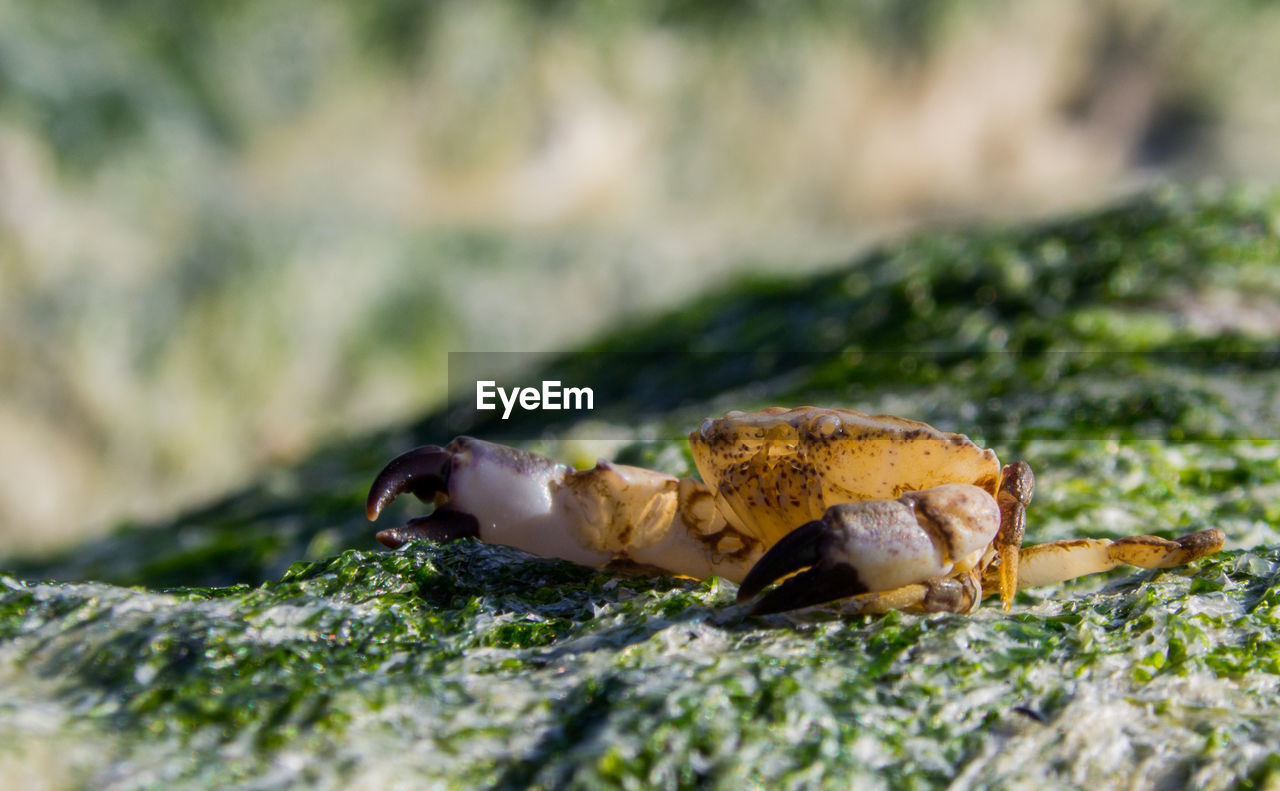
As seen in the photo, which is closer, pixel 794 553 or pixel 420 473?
pixel 794 553

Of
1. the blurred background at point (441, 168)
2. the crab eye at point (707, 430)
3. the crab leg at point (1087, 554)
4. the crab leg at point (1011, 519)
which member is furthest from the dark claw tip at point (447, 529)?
the blurred background at point (441, 168)

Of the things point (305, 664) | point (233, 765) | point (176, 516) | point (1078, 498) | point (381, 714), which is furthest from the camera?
point (176, 516)

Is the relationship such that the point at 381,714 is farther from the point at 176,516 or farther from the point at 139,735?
the point at 176,516

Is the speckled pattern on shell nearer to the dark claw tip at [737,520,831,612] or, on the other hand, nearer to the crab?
the crab

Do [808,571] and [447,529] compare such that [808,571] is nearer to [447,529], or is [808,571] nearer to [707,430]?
[707,430]

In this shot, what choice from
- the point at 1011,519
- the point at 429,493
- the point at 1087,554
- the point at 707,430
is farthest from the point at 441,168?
the point at 1011,519

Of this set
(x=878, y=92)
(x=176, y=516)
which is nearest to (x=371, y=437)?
(x=176, y=516)
